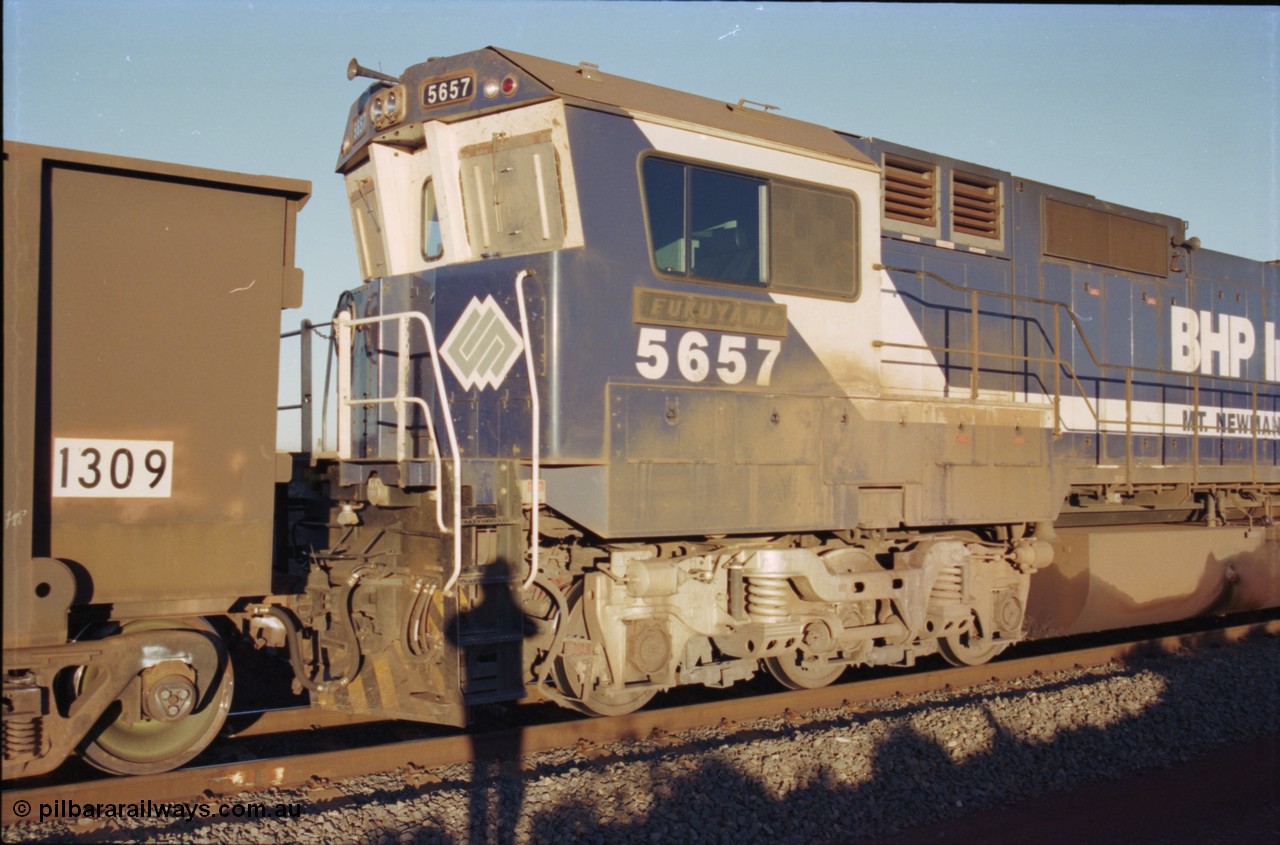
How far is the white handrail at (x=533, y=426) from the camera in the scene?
19.5 ft

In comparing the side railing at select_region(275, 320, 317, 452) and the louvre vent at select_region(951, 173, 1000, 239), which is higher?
the louvre vent at select_region(951, 173, 1000, 239)

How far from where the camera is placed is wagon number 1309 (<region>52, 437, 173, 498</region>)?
16.7ft

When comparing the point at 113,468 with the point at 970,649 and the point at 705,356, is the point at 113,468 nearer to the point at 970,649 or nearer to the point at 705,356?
the point at 705,356

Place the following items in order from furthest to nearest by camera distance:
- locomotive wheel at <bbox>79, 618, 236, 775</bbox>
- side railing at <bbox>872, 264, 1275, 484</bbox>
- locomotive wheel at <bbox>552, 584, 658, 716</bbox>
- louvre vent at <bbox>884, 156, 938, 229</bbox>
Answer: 1. side railing at <bbox>872, 264, 1275, 484</bbox>
2. louvre vent at <bbox>884, 156, 938, 229</bbox>
3. locomotive wheel at <bbox>552, 584, 658, 716</bbox>
4. locomotive wheel at <bbox>79, 618, 236, 775</bbox>

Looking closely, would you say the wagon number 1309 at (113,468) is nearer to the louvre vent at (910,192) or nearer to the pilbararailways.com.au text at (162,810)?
the pilbararailways.com.au text at (162,810)

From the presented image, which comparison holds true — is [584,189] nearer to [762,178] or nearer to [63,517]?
[762,178]

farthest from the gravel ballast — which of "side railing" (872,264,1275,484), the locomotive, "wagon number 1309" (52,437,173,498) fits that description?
"side railing" (872,264,1275,484)

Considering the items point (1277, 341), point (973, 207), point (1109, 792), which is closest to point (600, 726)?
point (1109, 792)

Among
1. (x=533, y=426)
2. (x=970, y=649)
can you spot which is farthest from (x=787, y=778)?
(x=970, y=649)

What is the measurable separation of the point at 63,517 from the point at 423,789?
227cm

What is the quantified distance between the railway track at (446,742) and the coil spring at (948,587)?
60 centimetres

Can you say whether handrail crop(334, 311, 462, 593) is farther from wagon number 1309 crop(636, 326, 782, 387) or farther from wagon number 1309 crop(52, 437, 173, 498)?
wagon number 1309 crop(636, 326, 782, 387)

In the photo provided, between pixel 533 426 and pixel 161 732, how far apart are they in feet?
8.55

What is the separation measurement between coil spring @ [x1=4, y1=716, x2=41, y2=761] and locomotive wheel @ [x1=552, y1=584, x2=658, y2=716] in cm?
284
